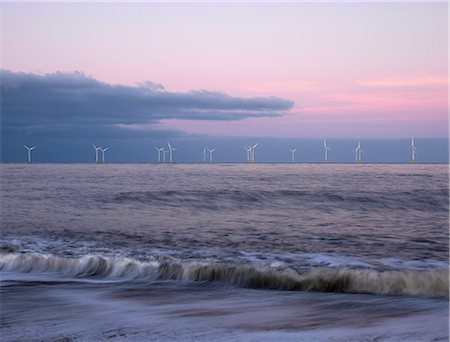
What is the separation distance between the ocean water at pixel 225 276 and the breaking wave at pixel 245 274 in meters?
0.03

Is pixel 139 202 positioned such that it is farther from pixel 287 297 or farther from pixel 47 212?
pixel 287 297

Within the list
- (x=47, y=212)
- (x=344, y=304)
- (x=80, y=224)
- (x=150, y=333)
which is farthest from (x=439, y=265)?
(x=47, y=212)

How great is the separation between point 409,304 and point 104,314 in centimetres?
476

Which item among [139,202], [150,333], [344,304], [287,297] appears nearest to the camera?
[150,333]

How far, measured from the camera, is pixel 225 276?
10.4m

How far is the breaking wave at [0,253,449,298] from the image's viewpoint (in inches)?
370

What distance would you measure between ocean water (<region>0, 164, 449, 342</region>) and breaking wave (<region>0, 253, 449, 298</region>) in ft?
0.08

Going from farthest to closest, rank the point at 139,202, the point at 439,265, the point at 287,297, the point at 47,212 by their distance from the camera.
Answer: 1. the point at 139,202
2. the point at 47,212
3. the point at 439,265
4. the point at 287,297

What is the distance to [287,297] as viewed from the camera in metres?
8.95

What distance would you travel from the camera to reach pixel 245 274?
1034 cm

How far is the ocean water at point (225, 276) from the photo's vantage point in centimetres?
691

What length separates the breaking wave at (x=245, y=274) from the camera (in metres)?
9.39

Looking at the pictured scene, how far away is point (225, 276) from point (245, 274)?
1.32 ft

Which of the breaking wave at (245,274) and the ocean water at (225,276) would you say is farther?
the breaking wave at (245,274)
